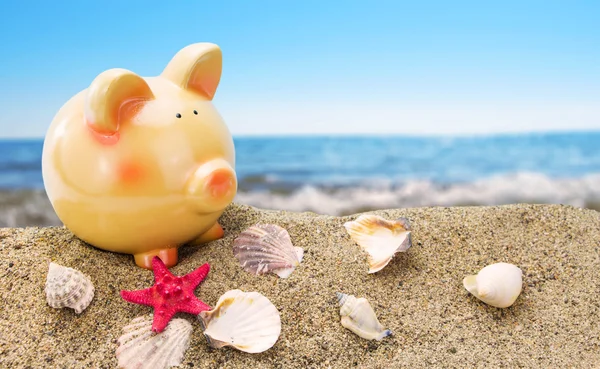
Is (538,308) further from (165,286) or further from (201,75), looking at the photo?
(201,75)

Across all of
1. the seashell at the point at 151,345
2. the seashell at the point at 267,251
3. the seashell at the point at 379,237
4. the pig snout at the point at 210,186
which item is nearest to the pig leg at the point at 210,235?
the seashell at the point at 267,251

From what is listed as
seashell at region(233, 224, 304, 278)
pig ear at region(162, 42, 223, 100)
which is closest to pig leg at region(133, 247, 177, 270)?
seashell at region(233, 224, 304, 278)

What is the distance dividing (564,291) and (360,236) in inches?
43.3

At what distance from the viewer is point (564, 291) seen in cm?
275

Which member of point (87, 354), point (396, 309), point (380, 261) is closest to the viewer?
point (87, 354)

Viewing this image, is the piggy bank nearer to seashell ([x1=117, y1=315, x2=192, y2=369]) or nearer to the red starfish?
the red starfish

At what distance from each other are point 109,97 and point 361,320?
4.76 feet

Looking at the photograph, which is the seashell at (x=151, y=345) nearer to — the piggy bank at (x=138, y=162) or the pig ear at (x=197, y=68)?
the piggy bank at (x=138, y=162)

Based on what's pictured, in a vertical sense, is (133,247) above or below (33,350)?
above

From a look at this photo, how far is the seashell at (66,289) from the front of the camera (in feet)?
7.48

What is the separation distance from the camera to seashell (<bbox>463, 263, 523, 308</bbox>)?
2488 millimetres

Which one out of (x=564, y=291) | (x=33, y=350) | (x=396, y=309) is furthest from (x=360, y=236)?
(x=33, y=350)

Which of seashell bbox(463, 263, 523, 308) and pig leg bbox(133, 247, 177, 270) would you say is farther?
pig leg bbox(133, 247, 177, 270)

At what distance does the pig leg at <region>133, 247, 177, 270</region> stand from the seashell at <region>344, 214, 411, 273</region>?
38.8 inches
